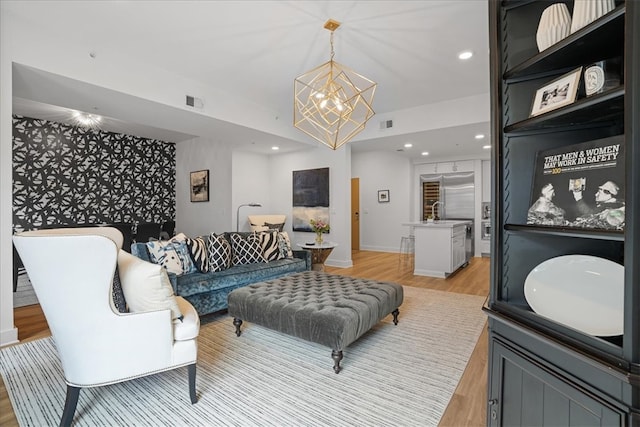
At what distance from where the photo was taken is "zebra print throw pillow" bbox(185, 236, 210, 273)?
342 centimetres

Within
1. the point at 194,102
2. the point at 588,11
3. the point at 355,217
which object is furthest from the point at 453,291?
the point at 355,217

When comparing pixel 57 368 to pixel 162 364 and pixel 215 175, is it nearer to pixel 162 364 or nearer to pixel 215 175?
pixel 162 364

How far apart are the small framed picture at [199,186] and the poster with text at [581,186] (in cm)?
694

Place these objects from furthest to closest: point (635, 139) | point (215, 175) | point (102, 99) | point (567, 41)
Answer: point (215, 175)
point (102, 99)
point (567, 41)
point (635, 139)

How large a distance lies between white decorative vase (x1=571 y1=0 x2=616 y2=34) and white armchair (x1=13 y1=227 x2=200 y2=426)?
2173 mm

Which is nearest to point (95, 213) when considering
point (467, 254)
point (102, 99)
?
point (102, 99)

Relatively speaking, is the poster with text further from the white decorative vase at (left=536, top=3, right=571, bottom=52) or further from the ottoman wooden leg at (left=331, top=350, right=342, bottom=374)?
the ottoman wooden leg at (left=331, top=350, right=342, bottom=374)

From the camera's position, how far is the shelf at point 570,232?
2.88 ft

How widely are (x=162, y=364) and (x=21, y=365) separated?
151 cm

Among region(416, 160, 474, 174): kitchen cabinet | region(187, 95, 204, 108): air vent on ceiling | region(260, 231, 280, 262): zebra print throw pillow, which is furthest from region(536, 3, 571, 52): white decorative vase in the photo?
region(416, 160, 474, 174): kitchen cabinet

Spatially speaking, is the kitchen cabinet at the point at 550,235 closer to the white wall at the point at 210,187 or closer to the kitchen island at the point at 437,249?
the kitchen island at the point at 437,249

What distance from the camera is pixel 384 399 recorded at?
193cm

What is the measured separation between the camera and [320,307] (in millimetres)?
2428

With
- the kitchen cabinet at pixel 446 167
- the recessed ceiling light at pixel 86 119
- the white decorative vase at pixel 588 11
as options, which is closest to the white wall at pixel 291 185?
the recessed ceiling light at pixel 86 119
